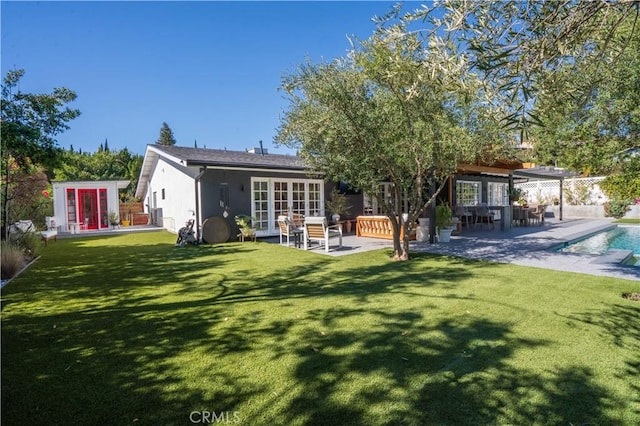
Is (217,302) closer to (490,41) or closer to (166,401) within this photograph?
(166,401)

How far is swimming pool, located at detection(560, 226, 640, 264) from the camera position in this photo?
11.6 m

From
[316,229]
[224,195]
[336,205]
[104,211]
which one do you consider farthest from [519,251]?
[104,211]

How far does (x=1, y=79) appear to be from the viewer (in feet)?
23.2

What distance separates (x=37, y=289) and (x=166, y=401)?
5443 mm

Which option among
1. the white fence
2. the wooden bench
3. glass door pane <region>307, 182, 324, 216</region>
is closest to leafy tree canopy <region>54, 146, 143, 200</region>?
glass door pane <region>307, 182, 324, 216</region>

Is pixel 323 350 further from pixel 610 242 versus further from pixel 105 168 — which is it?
pixel 105 168

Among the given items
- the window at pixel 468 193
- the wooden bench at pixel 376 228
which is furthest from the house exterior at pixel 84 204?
the window at pixel 468 193

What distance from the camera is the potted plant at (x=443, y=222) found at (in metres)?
12.8

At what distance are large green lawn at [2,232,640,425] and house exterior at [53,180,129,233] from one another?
14385 millimetres

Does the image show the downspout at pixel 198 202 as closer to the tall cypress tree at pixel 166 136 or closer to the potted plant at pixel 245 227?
the potted plant at pixel 245 227

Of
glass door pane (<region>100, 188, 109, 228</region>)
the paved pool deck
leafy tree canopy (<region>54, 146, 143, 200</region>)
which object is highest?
leafy tree canopy (<region>54, 146, 143, 200</region>)

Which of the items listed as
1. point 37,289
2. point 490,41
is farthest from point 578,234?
point 37,289

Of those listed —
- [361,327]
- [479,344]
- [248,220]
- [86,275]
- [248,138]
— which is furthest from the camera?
[248,138]

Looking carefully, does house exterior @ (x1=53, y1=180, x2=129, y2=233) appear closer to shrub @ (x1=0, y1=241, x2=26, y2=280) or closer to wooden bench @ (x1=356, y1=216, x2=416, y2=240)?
shrub @ (x1=0, y1=241, x2=26, y2=280)
